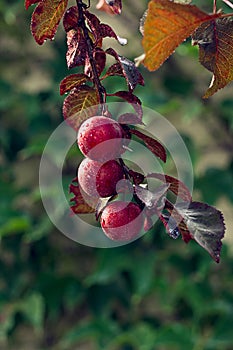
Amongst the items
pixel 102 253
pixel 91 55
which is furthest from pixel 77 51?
pixel 102 253

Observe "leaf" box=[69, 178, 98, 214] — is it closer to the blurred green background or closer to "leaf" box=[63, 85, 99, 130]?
"leaf" box=[63, 85, 99, 130]

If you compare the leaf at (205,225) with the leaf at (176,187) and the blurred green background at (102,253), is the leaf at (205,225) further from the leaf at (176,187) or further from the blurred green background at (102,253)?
the blurred green background at (102,253)

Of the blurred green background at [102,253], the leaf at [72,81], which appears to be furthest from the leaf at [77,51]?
the blurred green background at [102,253]

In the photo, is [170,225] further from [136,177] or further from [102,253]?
[102,253]

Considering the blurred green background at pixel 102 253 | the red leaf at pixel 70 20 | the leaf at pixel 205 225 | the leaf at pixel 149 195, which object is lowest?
the blurred green background at pixel 102 253

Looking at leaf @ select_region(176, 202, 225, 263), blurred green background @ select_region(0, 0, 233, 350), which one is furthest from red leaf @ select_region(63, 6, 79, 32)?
blurred green background @ select_region(0, 0, 233, 350)

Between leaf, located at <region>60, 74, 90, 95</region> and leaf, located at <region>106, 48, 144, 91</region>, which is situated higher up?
leaf, located at <region>106, 48, 144, 91</region>

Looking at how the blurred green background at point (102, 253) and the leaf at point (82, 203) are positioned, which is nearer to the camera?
the leaf at point (82, 203)

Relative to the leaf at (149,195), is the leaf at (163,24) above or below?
above
